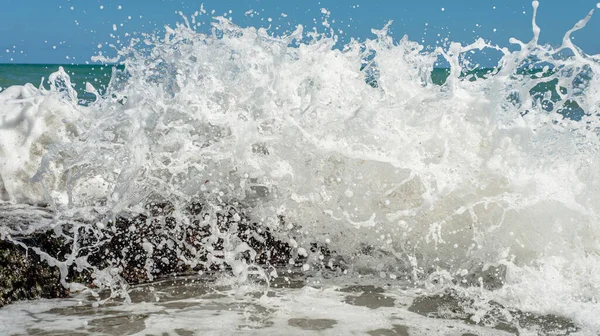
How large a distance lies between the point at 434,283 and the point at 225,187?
147 cm

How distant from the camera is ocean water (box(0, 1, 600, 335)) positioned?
380 centimetres

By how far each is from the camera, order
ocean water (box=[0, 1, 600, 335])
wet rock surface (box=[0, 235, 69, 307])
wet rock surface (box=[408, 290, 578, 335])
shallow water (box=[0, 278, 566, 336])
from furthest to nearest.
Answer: ocean water (box=[0, 1, 600, 335]) → wet rock surface (box=[0, 235, 69, 307]) → wet rock surface (box=[408, 290, 578, 335]) → shallow water (box=[0, 278, 566, 336])

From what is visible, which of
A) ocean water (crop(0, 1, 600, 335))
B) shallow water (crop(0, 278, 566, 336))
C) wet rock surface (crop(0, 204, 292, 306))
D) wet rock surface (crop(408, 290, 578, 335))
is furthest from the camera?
ocean water (crop(0, 1, 600, 335))

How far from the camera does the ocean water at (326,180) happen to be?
3801 mm

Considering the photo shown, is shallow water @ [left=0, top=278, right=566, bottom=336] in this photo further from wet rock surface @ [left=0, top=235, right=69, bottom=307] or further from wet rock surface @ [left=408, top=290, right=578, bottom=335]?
wet rock surface @ [left=0, top=235, right=69, bottom=307]

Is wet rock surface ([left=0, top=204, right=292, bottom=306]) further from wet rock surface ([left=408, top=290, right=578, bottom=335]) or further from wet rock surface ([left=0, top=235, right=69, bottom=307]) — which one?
wet rock surface ([left=408, top=290, right=578, bottom=335])

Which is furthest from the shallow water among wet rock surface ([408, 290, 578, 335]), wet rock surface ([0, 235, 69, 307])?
wet rock surface ([0, 235, 69, 307])

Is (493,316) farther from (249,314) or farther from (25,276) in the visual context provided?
(25,276)

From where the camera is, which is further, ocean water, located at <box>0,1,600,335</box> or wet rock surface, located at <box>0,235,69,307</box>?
ocean water, located at <box>0,1,600,335</box>

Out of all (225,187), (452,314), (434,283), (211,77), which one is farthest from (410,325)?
(211,77)

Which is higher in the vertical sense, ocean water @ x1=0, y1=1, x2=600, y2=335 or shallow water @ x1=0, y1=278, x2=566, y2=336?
ocean water @ x1=0, y1=1, x2=600, y2=335

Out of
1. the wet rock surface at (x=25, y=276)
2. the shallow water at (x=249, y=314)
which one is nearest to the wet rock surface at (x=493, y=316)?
the shallow water at (x=249, y=314)

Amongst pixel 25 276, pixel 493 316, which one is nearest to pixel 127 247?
Answer: pixel 25 276

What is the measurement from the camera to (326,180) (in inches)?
177
